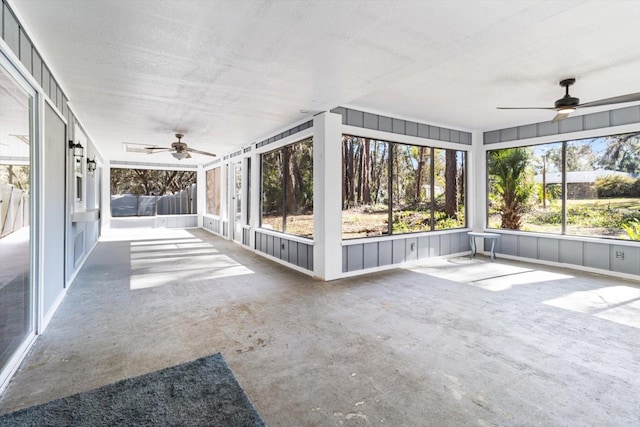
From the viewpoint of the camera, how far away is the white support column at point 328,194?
482 cm

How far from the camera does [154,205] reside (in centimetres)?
1234

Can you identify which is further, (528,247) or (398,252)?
(528,247)

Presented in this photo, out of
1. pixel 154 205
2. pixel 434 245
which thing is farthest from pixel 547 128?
pixel 154 205

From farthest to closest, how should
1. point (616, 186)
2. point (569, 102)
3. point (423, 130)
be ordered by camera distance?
point (423, 130) < point (616, 186) < point (569, 102)

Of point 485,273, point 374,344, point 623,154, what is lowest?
point 374,344

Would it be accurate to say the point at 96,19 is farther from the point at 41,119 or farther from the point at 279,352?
the point at 279,352

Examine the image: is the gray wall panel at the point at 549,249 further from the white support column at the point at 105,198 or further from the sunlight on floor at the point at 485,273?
the white support column at the point at 105,198

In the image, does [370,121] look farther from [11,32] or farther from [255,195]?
[11,32]

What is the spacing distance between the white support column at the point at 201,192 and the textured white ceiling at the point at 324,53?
6.92 m

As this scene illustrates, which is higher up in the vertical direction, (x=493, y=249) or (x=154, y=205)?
(x=154, y=205)

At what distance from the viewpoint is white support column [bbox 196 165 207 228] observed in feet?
39.5

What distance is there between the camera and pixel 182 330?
303 cm

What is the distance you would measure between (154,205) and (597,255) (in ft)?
43.8

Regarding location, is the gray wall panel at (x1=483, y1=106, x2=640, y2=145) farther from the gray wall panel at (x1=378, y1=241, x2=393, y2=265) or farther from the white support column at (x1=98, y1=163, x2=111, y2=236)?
the white support column at (x1=98, y1=163, x2=111, y2=236)
